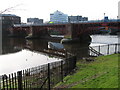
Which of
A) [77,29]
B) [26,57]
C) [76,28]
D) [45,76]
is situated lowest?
Answer: [26,57]

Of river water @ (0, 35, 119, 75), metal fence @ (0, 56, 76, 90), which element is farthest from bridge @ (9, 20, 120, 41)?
metal fence @ (0, 56, 76, 90)

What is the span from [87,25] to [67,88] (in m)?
47.0

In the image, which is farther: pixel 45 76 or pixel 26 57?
pixel 26 57

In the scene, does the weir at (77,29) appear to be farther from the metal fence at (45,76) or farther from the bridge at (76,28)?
the metal fence at (45,76)

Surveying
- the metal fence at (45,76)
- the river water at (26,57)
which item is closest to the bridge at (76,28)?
the river water at (26,57)

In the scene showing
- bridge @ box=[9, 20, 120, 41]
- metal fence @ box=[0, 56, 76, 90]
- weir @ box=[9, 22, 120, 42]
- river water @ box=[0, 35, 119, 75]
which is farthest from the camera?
weir @ box=[9, 22, 120, 42]

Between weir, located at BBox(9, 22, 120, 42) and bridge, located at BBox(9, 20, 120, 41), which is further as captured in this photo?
weir, located at BBox(9, 22, 120, 42)

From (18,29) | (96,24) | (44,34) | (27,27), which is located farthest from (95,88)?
(18,29)

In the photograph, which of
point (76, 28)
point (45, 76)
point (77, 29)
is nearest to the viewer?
point (45, 76)

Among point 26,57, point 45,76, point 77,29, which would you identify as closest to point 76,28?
point 77,29

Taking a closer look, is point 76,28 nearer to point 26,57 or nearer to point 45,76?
point 26,57

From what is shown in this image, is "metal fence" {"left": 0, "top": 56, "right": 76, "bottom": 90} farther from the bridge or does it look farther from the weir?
the weir

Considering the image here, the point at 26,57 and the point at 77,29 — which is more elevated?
the point at 77,29

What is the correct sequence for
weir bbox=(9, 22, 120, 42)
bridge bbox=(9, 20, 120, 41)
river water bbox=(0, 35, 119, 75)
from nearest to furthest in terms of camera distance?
river water bbox=(0, 35, 119, 75), bridge bbox=(9, 20, 120, 41), weir bbox=(9, 22, 120, 42)
